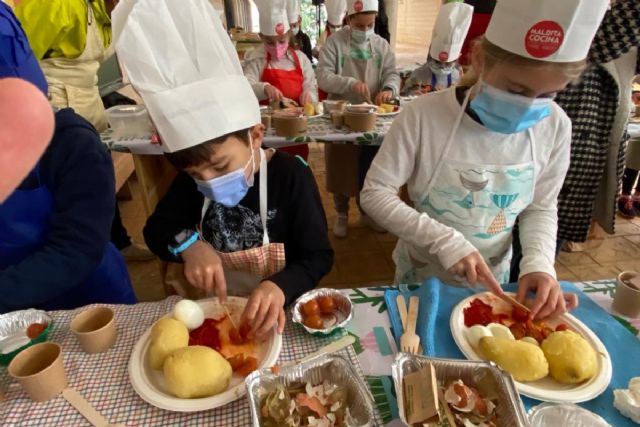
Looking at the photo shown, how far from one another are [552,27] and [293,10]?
2.51m

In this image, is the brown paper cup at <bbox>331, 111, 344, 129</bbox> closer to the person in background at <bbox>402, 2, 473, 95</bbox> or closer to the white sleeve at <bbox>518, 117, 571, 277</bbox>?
the person in background at <bbox>402, 2, 473, 95</bbox>

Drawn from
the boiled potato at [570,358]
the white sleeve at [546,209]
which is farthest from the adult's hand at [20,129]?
the white sleeve at [546,209]

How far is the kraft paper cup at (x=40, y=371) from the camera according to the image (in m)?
0.73

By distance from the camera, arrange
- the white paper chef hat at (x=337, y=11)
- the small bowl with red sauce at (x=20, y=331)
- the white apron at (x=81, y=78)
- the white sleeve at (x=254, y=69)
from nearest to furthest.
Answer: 1. the small bowl with red sauce at (x=20, y=331)
2. the white apron at (x=81, y=78)
3. the white sleeve at (x=254, y=69)
4. the white paper chef hat at (x=337, y=11)

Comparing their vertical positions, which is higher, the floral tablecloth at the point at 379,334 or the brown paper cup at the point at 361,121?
the floral tablecloth at the point at 379,334

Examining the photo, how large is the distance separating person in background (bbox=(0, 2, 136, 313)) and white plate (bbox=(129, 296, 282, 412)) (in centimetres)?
36

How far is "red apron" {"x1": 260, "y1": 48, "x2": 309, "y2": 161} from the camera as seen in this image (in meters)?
2.92

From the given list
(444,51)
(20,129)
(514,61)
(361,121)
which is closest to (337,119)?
(361,121)

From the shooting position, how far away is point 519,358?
2.55 ft

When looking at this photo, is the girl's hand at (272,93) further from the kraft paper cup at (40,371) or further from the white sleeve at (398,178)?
the kraft paper cup at (40,371)

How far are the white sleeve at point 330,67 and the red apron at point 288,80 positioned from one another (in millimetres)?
158

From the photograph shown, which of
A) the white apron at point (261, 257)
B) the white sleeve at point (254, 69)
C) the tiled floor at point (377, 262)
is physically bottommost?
the tiled floor at point (377, 262)

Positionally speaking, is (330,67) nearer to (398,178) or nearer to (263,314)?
→ (398,178)

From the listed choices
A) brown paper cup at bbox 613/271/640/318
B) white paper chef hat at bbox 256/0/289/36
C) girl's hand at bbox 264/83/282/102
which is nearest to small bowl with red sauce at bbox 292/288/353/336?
brown paper cup at bbox 613/271/640/318
